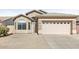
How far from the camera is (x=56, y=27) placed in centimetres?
3141

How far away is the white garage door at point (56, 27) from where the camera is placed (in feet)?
103

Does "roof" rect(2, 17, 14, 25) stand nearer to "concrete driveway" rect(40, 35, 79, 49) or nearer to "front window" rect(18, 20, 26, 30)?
"front window" rect(18, 20, 26, 30)

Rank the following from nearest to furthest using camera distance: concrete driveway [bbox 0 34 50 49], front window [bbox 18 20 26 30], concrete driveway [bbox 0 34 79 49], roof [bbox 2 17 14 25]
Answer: concrete driveway [bbox 0 34 79 49], concrete driveway [bbox 0 34 50 49], roof [bbox 2 17 14 25], front window [bbox 18 20 26 30]

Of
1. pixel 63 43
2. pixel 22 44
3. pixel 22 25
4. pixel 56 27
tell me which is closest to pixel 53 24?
pixel 56 27

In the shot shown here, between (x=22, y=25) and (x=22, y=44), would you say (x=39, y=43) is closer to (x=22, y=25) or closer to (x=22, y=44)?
(x=22, y=44)

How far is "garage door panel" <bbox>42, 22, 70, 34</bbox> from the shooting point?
31348 mm

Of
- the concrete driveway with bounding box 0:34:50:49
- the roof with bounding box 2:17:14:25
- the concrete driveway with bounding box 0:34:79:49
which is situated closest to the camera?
the concrete driveway with bounding box 0:34:79:49

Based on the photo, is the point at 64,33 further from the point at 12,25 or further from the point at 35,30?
the point at 12,25

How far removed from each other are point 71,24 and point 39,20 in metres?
4.61

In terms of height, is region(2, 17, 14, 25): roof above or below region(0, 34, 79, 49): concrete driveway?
above

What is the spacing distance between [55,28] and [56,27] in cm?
22

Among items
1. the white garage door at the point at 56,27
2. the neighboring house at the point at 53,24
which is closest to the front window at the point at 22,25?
the neighboring house at the point at 53,24

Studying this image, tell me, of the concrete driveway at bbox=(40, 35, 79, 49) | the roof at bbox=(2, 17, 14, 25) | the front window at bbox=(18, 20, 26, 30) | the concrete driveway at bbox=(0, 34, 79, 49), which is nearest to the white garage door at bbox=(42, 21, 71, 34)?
the front window at bbox=(18, 20, 26, 30)

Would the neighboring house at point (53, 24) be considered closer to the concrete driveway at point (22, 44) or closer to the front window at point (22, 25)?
the front window at point (22, 25)
